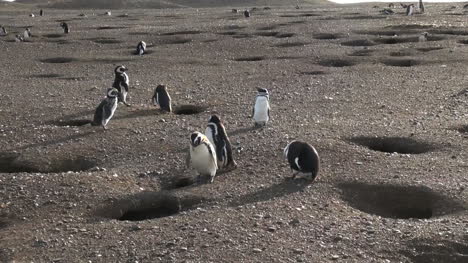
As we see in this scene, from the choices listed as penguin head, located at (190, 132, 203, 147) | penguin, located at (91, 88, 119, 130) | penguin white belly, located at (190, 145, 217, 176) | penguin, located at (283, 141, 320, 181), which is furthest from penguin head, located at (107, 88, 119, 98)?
penguin, located at (283, 141, 320, 181)

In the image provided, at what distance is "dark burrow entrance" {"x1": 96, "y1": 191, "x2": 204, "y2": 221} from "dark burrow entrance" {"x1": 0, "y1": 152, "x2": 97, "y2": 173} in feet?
5.71

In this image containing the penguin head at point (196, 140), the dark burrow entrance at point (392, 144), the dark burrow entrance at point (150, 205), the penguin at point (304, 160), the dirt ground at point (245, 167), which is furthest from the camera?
the dark burrow entrance at point (392, 144)

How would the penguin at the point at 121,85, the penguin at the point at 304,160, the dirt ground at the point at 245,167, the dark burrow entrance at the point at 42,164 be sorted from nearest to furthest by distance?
1. the dirt ground at the point at 245,167
2. the penguin at the point at 304,160
3. the dark burrow entrance at the point at 42,164
4. the penguin at the point at 121,85

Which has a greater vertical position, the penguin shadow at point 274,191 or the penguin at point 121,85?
the penguin at point 121,85

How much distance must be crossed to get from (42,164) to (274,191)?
350 cm

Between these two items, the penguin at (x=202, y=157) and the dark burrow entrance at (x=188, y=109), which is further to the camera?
the dark burrow entrance at (x=188, y=109)

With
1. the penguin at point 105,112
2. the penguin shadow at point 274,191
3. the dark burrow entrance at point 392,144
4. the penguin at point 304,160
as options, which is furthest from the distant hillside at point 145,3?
the penguin shadow at point 274,191

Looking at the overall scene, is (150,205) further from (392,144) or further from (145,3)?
(145,3)

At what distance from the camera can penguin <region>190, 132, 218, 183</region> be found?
8.38 m

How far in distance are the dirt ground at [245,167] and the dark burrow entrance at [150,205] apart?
17 millimetres

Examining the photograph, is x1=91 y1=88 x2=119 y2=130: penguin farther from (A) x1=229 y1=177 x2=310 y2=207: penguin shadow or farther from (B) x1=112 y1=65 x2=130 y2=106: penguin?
(A) x1=229 y1=177 x2=310 y2=207: penguin shadow

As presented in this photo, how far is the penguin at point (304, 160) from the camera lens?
8.14 m

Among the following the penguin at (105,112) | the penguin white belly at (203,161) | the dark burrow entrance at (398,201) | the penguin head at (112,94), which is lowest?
the dark burrow entrance at (398,201)

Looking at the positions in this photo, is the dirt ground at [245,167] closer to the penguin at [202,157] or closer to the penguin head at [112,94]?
the penguin at [202,157]
